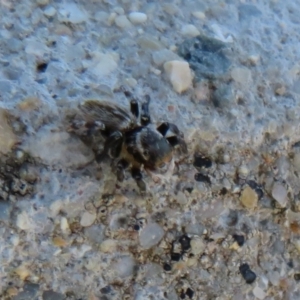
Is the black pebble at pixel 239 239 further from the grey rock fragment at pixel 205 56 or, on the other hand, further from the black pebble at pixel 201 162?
the grey rock fragment at pixel 205 56

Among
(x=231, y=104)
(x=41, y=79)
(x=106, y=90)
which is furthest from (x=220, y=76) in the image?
(x=41, y=79)

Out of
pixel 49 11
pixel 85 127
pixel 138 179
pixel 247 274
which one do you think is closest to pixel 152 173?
pixel 138 179

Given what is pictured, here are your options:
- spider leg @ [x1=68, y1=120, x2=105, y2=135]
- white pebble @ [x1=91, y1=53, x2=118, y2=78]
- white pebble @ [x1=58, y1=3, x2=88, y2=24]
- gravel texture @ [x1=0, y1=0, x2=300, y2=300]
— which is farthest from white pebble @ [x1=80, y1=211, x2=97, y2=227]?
white pebble @ [x1=58, y1=3, x2=88, y2=24]

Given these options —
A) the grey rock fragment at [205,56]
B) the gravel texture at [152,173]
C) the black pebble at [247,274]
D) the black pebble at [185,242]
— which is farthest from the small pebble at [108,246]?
the grey rock fragment at [205,56]

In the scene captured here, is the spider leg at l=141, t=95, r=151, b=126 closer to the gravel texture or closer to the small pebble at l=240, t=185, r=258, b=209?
the gravel texture

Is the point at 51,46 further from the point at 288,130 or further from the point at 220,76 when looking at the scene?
the point at 288,130
